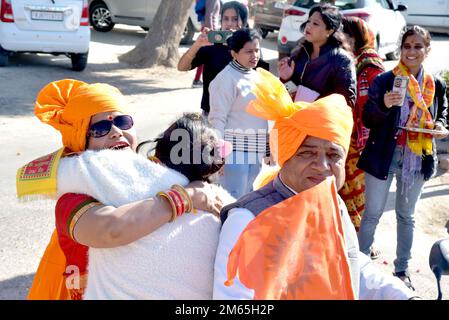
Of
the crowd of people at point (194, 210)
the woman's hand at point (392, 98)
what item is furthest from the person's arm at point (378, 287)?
the woman's hand at point (392, 98)

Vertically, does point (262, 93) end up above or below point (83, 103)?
above

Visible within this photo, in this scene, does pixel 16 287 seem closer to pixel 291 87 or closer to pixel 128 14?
pixel 291 87

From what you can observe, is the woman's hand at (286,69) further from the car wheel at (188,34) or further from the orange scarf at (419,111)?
the car wheel at (188,34)

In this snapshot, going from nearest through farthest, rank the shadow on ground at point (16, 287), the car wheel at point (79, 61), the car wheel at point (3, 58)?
1. the shadow on ground at point (16, 287)
2. the car wheel at point (3, 58)
3. the car wheel at point (79, 61)

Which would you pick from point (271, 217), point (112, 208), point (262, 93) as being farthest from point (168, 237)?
point (262, 93)

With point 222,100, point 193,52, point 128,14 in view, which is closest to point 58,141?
point 193,52

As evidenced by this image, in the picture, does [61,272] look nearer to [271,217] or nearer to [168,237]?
[168,237]

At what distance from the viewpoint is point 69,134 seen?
2.89 m

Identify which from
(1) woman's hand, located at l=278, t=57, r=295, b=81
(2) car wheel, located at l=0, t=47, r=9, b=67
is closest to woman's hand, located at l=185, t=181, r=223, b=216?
(1) woman's hand, located at l=278, t=57, r=295, b=81

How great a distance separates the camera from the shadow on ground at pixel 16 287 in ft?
14.4

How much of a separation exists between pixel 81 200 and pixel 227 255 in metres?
0.55

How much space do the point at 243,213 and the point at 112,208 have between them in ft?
1.50

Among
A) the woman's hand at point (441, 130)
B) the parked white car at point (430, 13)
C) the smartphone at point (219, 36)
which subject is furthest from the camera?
the parked white car at point (430, 13)

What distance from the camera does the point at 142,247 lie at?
2291 mm
